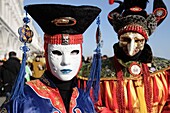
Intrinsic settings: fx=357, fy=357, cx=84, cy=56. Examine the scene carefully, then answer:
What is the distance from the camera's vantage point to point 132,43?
2840 mm

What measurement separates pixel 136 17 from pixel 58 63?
3.34 feet

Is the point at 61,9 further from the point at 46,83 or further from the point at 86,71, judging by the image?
the point at 86,71

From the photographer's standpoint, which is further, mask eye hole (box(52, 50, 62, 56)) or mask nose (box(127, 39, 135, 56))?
mask nose (box(127, 39, 135, 56))

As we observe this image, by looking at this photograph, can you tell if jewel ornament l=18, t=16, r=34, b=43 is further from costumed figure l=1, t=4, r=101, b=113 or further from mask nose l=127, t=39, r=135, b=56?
mask nose l=127, t=39, r=135, b=56

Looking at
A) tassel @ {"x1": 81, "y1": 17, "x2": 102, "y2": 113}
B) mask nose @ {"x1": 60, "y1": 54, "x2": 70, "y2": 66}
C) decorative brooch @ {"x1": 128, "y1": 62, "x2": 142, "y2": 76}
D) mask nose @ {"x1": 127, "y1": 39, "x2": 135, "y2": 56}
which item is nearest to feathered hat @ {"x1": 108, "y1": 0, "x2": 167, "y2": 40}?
mask nose @ {"x1": 127, "y1": 39, "x2": 135, "y2": 56}

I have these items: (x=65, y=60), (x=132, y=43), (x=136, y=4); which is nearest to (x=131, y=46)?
(x=132, y=43)

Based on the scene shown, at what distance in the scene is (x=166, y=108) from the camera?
2980 millimetres

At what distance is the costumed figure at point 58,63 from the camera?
2.09 m

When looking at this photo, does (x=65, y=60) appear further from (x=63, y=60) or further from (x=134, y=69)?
(x=134, y=69)

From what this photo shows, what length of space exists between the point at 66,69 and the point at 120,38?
2.97 ft

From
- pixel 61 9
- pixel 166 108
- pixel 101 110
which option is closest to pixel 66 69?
pixel 61 9

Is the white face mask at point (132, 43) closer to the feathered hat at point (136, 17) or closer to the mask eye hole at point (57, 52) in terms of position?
the feathered hat at point (136, 17)

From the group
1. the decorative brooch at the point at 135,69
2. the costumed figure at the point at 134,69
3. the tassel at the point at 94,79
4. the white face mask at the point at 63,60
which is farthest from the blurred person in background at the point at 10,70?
the white face mask at the point at 63,60

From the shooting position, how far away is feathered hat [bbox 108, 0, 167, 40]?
292cm
